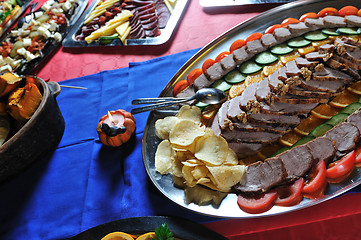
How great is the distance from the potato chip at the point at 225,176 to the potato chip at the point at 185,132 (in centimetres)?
30

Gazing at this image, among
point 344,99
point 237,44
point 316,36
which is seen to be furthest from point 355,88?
point 237,44

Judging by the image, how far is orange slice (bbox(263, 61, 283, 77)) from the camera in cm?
254

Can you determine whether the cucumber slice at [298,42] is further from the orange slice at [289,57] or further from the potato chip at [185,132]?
the potato chip at [185,132]

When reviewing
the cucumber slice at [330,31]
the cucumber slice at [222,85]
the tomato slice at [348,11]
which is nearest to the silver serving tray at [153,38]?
the cucumber slice at [222,85]

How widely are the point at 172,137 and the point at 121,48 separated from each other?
76.5 inches

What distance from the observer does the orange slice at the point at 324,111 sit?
2246mm

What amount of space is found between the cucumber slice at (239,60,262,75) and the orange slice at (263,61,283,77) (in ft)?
0.19

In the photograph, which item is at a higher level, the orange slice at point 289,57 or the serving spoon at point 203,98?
the orange slice at point 289,57

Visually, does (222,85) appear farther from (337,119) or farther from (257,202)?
(257,202)

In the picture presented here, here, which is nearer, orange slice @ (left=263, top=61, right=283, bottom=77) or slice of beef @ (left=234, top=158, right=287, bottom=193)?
slice of beef @ (left=234, top=158, right=287, bottom=193)

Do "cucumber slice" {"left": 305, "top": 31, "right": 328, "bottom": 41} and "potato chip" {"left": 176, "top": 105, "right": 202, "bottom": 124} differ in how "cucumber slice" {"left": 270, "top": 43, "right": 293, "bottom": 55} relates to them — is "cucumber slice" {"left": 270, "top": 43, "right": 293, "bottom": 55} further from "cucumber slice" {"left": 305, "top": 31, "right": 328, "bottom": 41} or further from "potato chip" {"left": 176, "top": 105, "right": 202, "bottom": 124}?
"potato chip" {"left": 176, "top": 105, "right": 202, "bottom": 124}

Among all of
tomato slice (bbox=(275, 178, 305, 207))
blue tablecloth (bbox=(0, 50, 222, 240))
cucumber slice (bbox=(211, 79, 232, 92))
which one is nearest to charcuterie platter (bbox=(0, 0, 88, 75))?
blue tablecloth (bbox=(0, 50, 222, 240))

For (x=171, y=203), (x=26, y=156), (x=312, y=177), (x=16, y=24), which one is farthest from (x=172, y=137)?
(x=16, y=24)

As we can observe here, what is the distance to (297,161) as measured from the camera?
191cm
